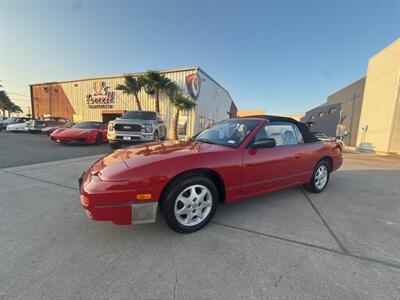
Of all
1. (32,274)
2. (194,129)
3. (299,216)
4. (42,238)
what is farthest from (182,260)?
(194,129)

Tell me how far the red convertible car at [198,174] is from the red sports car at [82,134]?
26.5 ft

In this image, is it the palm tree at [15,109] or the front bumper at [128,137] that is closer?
the front bumper at [128,137]

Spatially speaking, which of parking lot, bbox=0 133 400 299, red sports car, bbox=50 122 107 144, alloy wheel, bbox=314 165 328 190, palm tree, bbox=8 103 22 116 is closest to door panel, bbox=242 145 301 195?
parking lot, bbox=0 133 400 299

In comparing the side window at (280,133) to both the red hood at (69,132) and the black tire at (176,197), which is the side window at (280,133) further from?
the red hood at (69,132)

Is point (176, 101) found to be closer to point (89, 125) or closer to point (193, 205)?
point (89, 125)

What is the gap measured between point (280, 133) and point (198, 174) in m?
1.80

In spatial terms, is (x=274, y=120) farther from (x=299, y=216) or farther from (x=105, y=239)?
(x=105, y=239)

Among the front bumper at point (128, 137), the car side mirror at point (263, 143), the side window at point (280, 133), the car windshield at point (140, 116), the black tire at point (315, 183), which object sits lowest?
the black tire at point (315, 183)

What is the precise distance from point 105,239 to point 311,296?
2031 millimetres

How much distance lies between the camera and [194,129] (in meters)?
16.0

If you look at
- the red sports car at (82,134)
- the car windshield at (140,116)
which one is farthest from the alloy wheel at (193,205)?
the red sports car at (82,134)

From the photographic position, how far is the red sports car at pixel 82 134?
28.9 ft

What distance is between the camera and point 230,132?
120 inches

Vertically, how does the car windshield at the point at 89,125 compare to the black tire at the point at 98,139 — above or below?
above
